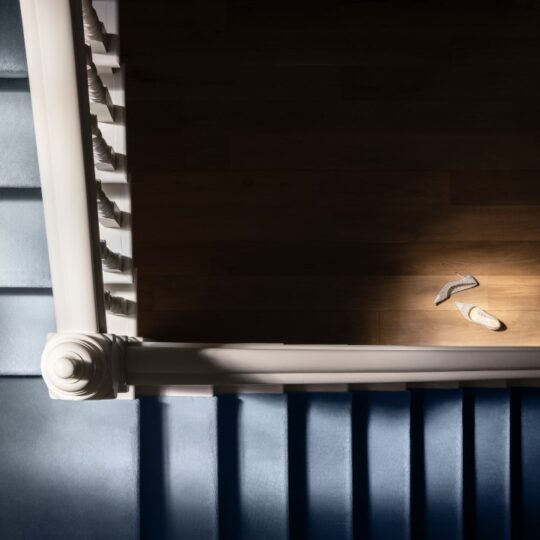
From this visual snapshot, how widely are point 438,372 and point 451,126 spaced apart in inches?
49.9

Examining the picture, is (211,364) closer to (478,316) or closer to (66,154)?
(66,154)

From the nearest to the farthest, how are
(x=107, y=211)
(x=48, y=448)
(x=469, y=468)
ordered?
(x=107, y=211) < (x=48, y=448) < (x=469, y=468)

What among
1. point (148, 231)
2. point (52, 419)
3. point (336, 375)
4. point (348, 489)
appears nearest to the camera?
point (336, 375)

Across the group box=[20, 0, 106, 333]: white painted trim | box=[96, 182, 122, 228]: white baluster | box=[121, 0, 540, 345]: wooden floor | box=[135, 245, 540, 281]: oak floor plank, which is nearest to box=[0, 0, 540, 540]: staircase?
box=[96, 182, 122, 228]: white baluster

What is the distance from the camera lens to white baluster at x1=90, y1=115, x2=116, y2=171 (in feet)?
4.92

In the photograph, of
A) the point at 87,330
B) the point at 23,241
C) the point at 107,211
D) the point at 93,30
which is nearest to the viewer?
the point at 87,330

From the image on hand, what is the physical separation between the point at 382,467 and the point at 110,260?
3.77 feet

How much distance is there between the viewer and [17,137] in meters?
1.78

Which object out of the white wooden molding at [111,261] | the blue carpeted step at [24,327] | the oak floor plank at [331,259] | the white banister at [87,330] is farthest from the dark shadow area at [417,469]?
A: the blue carpeted step at [24,327]

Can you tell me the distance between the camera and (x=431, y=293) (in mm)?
2391

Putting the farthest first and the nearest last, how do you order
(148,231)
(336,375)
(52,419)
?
(148,231) < (52,419) < (336,375)

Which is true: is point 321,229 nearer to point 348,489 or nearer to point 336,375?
point 348,489

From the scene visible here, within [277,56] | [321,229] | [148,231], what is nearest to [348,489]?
[321,229]

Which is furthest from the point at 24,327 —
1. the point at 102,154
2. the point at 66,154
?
the point at 66,154
